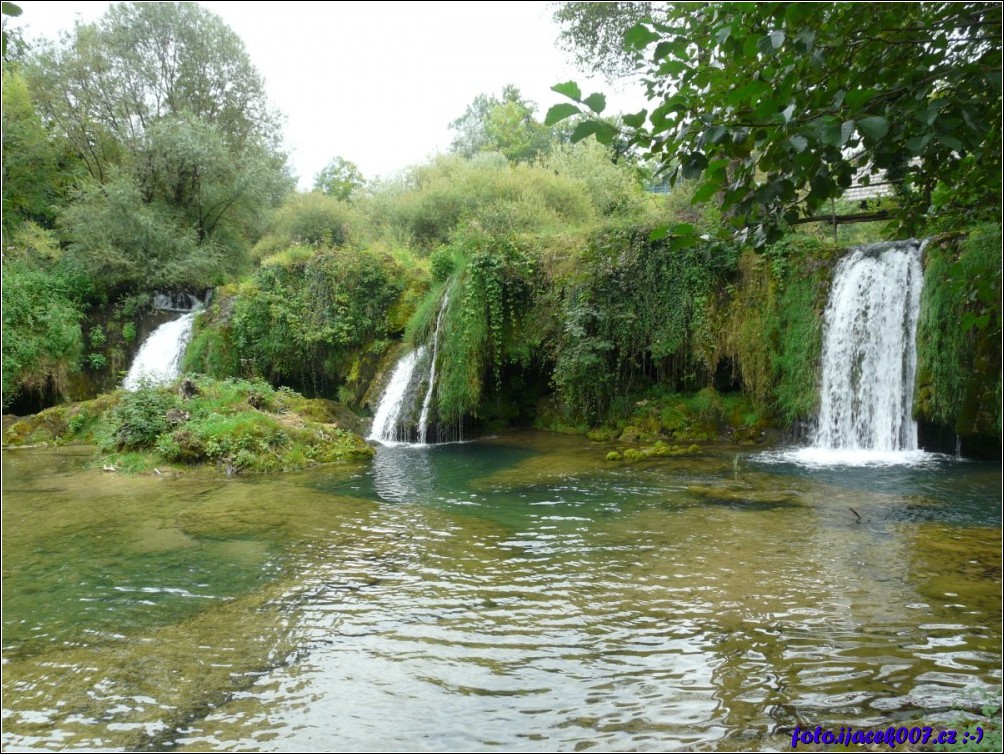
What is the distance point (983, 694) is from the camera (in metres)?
3.29

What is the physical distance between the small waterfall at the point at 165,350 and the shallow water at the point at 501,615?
10394mm

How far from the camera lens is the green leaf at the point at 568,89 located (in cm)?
199

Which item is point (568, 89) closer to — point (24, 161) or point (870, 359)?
point (870, 359)

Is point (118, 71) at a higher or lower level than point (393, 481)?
higher

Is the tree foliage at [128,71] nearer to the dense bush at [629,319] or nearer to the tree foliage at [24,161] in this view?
the tree foliage at [24,161]

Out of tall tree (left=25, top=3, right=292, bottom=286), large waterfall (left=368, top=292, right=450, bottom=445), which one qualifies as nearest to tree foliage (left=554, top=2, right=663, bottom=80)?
large waterfall (left=368, top=292, right=450, bottom=445)

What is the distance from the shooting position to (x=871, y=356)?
11.5 m

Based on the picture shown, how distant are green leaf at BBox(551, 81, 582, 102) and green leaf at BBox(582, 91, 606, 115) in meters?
0.04

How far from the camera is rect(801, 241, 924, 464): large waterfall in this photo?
1106 centimetres

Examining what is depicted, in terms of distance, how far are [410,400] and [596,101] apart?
13.1 m

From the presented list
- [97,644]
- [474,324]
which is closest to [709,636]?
[97,644]

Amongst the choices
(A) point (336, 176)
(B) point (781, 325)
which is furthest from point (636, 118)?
(A) point (336, 176)

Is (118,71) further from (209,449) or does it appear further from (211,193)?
(209,449)

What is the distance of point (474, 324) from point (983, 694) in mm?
12094
